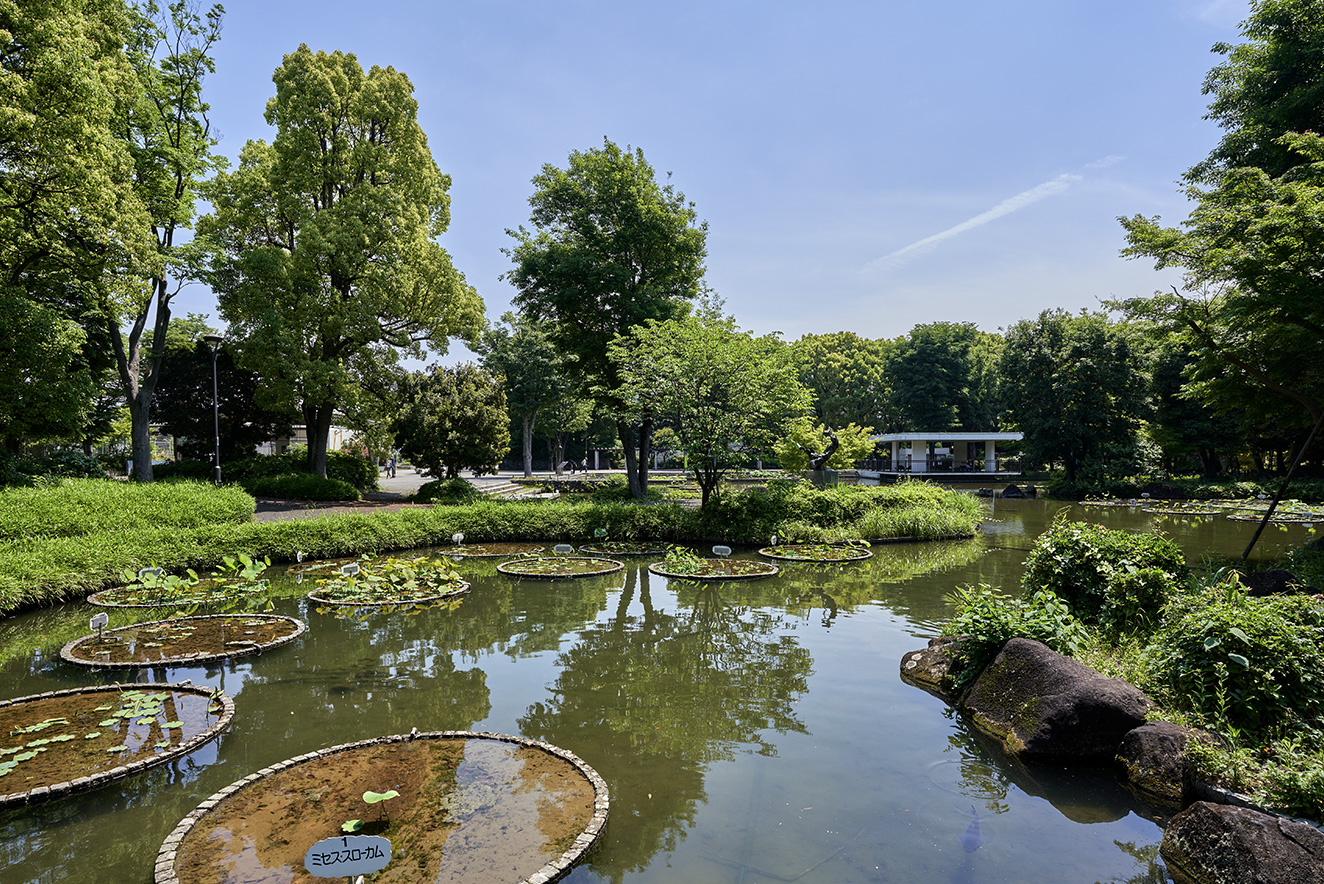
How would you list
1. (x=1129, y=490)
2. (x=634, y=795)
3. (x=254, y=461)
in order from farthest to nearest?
(x=1129, y=490), (x=254, y=461), (x=634, y=795)

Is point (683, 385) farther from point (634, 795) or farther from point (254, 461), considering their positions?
point (254, 461)

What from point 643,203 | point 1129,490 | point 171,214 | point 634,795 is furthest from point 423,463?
point 1129,490

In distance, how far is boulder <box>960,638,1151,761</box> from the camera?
566cm

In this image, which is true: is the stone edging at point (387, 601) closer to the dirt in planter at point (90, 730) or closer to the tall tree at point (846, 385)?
the dirt in planter at point (90, 730)

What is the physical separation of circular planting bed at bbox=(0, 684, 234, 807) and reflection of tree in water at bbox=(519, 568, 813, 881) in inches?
121

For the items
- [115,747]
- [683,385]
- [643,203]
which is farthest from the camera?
[643,203]

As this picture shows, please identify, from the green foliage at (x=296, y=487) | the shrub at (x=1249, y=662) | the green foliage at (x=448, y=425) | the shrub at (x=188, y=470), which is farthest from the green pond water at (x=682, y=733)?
the shrub at (x=188, y=470)

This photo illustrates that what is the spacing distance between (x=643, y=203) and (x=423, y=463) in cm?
1294

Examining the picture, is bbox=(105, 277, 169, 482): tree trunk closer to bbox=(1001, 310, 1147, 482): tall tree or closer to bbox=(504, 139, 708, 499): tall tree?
bbox=(504, 139, 708, 499): tall tree

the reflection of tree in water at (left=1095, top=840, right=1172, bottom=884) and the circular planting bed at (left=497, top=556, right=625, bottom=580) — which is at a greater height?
the circular planting bed at (left=497, top=556, right=625, bottom=580)

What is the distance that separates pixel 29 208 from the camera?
1441 centimetres

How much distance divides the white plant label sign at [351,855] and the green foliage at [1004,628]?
6096 mm

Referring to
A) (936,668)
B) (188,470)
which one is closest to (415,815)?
(936,668)

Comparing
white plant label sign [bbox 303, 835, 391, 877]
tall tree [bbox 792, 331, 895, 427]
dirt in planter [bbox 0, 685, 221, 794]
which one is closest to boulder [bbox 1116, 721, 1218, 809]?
white plant label sign [bbox 303, 835, 391, 877]
